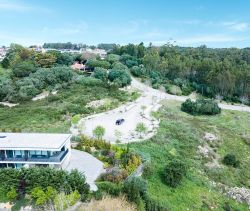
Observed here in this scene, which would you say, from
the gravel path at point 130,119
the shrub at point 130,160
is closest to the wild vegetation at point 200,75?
the gravel path at point 130,119

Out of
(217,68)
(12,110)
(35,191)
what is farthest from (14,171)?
(217,68)

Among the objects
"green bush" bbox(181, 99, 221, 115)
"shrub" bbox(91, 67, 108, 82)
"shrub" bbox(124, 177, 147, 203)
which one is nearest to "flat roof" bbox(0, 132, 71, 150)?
"shrub" bbox(124, 177, 147, 203)

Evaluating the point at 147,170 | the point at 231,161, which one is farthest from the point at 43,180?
the point at 231,161

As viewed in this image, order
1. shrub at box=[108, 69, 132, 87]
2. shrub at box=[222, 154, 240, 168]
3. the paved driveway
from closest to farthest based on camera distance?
the paved driveway
shrub at box=[222, 154, 240, 168]
shrub at box=[108, 69, 132, 87]

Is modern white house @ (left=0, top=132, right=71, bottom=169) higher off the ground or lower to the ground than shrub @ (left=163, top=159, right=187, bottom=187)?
higher

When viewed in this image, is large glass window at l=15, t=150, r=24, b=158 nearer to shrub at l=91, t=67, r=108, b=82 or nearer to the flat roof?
the flat roof

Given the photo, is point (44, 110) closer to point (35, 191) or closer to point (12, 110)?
point (12, 110)

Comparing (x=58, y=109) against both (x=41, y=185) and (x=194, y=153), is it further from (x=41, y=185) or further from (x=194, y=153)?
(x=41, y=185)
